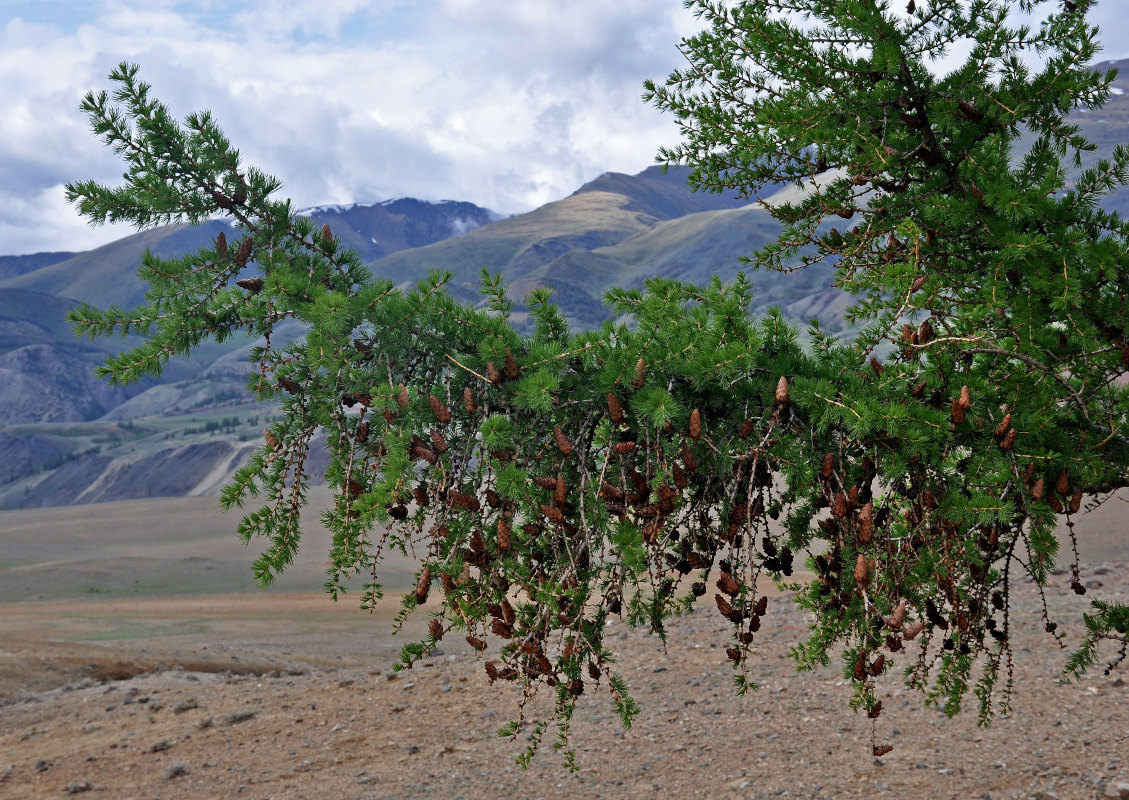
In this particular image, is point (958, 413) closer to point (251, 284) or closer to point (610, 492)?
point (610, 492)

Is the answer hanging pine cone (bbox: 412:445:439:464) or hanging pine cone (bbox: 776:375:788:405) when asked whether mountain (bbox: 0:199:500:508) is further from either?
hanging pine cone (bbox: 776:375:788:405)

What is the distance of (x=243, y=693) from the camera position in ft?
37.4

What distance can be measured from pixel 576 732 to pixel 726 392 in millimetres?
6889

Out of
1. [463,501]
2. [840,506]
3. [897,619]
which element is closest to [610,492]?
[463,501]

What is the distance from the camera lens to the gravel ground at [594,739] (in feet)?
25.5

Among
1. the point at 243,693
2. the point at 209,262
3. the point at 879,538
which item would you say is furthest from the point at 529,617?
the point at 243,693

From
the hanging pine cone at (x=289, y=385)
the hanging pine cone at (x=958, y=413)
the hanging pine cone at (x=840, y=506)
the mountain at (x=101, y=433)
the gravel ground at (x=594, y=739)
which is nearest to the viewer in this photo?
the hanging pine cone at (x=840, y=506)

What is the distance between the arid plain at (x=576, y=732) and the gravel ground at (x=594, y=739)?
0.08 ft

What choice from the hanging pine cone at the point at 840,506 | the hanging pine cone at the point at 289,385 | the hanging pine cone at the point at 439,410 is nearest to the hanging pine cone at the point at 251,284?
the hanging pine cone at the point at 289,385

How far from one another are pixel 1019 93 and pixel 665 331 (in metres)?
2.65

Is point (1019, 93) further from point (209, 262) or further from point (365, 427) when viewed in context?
point (209, 262)

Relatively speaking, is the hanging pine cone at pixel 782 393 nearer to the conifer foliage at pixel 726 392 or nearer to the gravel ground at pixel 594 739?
the conifer foliage at pixel 726 392

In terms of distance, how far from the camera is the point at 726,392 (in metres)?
3.66

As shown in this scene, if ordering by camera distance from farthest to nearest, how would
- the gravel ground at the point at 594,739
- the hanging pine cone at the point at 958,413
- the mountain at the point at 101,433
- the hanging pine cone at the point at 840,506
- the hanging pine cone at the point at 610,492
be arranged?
the mountain at the point at 101,433, the gravel ground at the point at 594,739, the hanging pine cone at the point at 958,413, the hanging pine cone at the point at 840,506, the hanging pine cone at the point at 610,492
